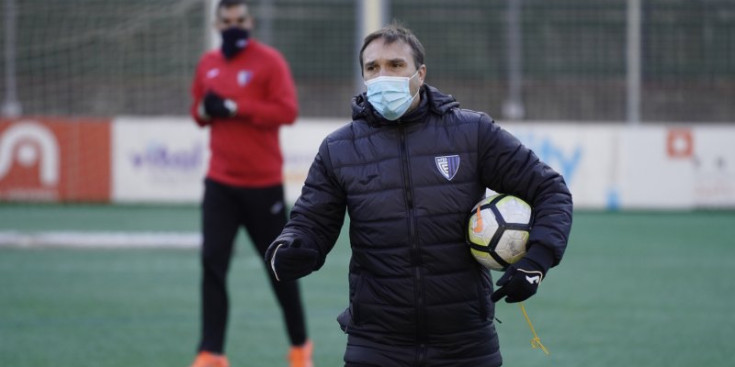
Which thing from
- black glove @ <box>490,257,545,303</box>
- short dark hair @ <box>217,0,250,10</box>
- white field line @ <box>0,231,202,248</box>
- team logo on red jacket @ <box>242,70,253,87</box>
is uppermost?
short dark hair @ <box>217,0,250,10</box>

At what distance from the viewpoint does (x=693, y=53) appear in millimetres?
22641

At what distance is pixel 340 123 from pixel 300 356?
507 inches

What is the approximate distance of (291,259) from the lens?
14.3 feet

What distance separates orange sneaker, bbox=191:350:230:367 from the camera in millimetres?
6898

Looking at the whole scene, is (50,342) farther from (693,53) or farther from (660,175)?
(693,53)

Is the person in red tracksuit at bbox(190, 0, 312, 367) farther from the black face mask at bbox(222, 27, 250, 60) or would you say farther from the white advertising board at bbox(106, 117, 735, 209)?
the white advertising board at bbox(106, 117, 735, 209)

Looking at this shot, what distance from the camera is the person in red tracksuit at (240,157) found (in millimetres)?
7129

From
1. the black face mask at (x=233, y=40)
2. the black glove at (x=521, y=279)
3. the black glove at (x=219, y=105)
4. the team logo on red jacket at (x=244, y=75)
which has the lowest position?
the black glove at (x=521, y=279)

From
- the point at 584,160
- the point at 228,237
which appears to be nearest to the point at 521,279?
the point at 228,237

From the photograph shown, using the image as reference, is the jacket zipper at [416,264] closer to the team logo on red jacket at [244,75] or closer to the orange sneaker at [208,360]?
the orange sneaker at [208,360]

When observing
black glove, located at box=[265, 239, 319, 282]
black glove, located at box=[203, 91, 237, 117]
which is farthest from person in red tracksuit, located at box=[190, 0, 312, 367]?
black glove, located at box=[265, 239, 319, 282]

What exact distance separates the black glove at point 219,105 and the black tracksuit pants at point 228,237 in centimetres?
43

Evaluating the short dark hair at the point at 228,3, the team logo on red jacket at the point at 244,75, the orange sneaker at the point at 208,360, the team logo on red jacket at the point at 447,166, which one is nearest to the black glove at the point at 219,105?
the team logo on red jacket at the point at 244,75

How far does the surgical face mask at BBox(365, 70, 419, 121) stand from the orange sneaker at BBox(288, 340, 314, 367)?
319 centimetres
